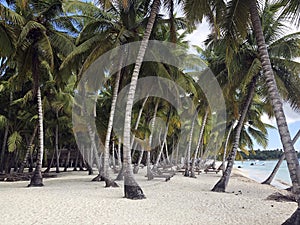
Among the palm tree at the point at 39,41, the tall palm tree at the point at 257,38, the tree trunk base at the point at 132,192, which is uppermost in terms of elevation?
the palm tree at the point at 39,41

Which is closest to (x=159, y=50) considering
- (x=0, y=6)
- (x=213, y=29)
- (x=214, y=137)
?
(x=213, y=29)

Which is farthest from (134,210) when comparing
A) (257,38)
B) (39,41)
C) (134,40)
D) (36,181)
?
(39,41)

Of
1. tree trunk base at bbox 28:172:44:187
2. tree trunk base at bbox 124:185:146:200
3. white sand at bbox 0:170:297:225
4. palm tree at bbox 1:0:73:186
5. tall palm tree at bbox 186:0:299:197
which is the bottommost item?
white sand at bbox 0:170:297:225

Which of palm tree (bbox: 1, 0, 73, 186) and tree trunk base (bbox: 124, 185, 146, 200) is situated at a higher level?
A: palm tree (bbox: 1, 0, 73, 186)

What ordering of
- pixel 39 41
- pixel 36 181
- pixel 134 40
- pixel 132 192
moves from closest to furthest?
pixel 132 192
pixel 134 40
pixel 36 181
pixel 39 41

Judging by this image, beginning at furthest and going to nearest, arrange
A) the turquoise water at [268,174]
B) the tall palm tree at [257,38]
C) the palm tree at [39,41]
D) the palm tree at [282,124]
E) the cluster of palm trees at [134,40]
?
the turquoise water at [268,174], the palm tree at [39,41], the cluster of palm trees at [134,40], the tall palm tree at [257,38], the palm tree at [282,124]

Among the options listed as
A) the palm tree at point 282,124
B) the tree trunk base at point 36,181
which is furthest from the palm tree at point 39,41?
the palm tree at point 282,124

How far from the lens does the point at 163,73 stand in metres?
14.8

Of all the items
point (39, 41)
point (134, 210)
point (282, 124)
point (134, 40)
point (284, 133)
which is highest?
point (39, 41)

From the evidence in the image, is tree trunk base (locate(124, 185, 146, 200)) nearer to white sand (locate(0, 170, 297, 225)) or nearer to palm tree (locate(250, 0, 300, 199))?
white sand (locate(0, 170, 297, 225))

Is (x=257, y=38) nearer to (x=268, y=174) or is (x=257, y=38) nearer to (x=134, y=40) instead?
(x=134, y=40)

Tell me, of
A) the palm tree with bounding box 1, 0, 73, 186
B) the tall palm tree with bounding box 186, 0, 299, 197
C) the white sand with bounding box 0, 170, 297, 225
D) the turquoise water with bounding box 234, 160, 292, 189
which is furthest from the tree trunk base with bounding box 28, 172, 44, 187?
the turquoise water with bounding box 234, 160, 292, 189

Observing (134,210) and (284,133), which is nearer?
(284,133)

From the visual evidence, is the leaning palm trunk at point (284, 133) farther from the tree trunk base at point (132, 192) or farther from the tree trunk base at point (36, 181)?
the tree trunk base at point (36, 181)
